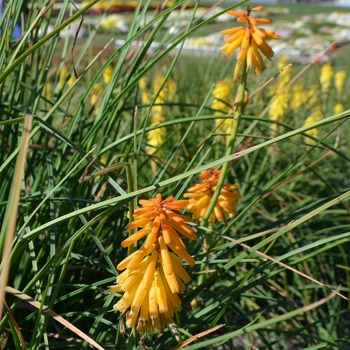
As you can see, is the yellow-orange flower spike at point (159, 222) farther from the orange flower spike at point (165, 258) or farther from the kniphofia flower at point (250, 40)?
the kniphofia flower at point (250, 40)

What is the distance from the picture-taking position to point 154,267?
1.00m

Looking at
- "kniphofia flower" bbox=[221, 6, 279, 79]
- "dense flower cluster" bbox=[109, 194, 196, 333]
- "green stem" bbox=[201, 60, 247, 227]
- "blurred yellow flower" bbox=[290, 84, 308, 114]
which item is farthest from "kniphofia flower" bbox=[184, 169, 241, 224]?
"blurred yellow flower" bbox=[290, 84, 308, 114]

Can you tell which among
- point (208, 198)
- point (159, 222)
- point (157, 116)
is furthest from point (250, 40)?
point (157, 116)

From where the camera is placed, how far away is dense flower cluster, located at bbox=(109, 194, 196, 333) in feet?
3.20

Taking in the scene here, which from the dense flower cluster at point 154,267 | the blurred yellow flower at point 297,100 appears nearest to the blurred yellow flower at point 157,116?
the blurred yellow flower at point 297,100

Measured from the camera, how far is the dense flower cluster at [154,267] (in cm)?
98

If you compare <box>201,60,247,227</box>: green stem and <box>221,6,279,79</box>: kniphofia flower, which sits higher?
<box>221,6,279,79</box>: kniphofia flower

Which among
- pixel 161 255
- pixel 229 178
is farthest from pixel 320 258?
pixel 161 255

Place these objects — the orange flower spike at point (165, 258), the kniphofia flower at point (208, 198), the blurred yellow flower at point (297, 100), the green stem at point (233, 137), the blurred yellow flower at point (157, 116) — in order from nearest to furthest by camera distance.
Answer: the orange flower spike at point (165, 258), the green stem at point (233, 137), the kniphofia flower at point (208, 198), the blurred yellow flower at point (157, 116), the blurred yellow flower at point (297, 100)

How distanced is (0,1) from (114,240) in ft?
3.71

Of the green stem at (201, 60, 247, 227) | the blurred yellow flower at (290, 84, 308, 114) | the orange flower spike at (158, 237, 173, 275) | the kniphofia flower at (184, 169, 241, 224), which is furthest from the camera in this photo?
the blurred yellow flower at (290, 84, 308, 114)

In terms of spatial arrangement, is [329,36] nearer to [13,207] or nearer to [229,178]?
[229,178]

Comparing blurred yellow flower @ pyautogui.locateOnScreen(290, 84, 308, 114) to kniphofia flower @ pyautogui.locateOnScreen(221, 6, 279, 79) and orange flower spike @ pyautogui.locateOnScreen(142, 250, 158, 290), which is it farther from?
orange flower spike @ pyautogui.locateOnScreen(142, 250, 158, 290)

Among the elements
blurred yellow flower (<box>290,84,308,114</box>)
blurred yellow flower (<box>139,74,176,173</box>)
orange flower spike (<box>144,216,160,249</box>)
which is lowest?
orange flower spike (<box>144,216,160,249</box>)
